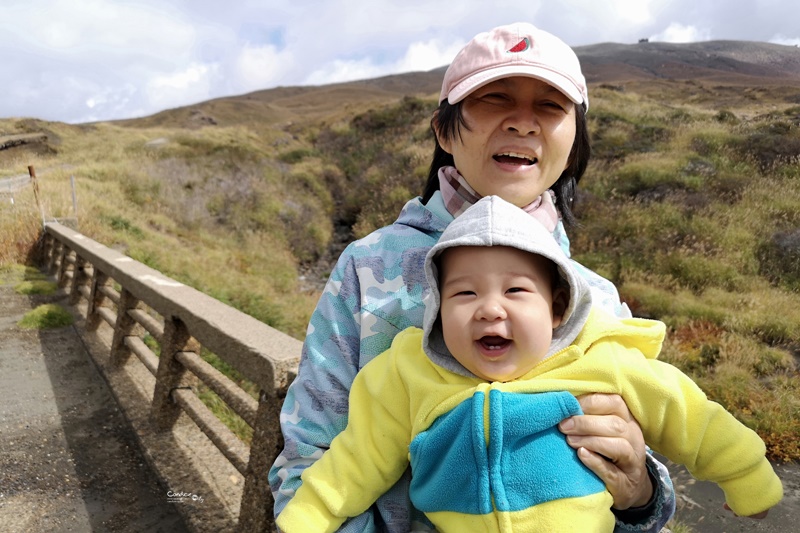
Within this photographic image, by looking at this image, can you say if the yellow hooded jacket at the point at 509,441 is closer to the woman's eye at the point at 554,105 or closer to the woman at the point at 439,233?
the woman at the point at 439,233

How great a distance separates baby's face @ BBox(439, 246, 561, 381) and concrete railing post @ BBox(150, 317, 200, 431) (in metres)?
2.94

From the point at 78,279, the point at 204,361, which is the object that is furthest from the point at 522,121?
the point at 78,279

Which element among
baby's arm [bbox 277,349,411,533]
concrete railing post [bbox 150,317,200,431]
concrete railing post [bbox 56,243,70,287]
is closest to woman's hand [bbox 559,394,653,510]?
baby's arm [bbox 277,349,411,533]

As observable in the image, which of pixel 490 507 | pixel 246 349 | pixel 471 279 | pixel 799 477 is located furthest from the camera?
pixel 799 477

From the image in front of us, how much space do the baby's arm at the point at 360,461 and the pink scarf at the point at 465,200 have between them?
0.52 meters

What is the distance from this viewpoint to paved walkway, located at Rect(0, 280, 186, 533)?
321 cm

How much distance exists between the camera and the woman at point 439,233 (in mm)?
1440

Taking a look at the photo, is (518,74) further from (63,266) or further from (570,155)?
(63,266)

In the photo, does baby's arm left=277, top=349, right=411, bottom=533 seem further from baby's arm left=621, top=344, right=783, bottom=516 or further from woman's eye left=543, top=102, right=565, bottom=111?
woman's eye left=543, top=102, right=565, bottom=111

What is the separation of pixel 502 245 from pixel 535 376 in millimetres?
326

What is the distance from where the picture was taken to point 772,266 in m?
8.70

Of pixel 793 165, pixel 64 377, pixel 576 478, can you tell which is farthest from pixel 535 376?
pixel 793 165

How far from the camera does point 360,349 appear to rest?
151 cm

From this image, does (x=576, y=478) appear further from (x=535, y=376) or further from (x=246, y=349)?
(x=246, y=349)
